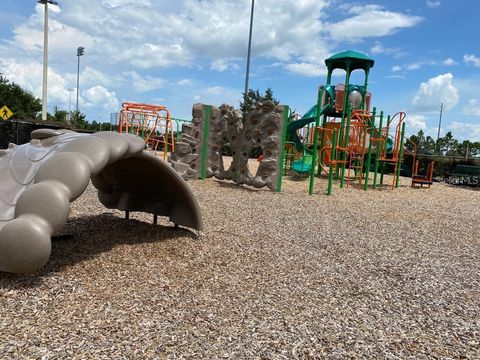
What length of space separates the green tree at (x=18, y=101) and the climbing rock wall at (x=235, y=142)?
3206 cm

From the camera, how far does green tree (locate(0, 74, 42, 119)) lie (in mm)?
38969

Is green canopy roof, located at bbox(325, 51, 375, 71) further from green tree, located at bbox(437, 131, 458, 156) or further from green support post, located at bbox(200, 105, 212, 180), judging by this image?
green tree, located at bbox(437, 131, 458, 156)

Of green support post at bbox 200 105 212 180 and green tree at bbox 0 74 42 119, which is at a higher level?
green tree at bbox 0 74 42 119

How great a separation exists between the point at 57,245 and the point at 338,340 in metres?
3.03

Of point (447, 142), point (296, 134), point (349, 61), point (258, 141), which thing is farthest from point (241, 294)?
point (447, 142)

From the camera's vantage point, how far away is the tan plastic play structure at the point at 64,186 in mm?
2902

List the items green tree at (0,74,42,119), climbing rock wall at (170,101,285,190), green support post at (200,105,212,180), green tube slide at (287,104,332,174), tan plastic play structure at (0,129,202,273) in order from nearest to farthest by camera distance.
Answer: tan plastic play structure at (0,129,202,273) → climbing rock wall at (170,101,285,190) → green support post at (200,105,212,180) → green tube slide at (287,104,332,174) → green tree at (0,74,42,119)

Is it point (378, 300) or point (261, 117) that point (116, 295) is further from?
point (261, 117)

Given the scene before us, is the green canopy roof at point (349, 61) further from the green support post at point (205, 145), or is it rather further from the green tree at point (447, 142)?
the green tree at point (447, 142)

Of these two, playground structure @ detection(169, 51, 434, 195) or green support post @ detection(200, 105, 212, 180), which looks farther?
green support post @ detection(200, 105, 212, 180)

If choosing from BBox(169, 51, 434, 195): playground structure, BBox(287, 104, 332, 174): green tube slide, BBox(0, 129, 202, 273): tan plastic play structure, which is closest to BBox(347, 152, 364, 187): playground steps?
BBox(169, 51, 434, 195): playground structure

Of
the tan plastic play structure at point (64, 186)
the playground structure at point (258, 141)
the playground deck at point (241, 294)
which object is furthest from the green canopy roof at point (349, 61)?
the tan plastic play structure at point (64, 186)

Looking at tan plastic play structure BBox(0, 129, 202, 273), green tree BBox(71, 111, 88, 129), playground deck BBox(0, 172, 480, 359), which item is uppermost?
green tree BBox(71, 111, 88, 129)

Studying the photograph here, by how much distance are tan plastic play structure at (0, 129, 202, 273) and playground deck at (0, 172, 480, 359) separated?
380 mm
